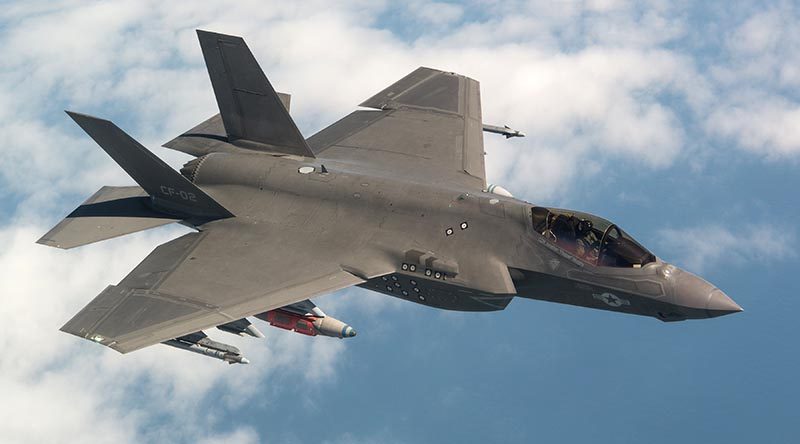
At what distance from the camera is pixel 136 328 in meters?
21.8

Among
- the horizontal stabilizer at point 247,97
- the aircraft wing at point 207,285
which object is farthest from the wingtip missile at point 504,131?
the aircraft wing at point 207,285

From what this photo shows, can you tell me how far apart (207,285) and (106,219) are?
5705 millimetres

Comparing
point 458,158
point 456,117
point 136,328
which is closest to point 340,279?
point 136,328

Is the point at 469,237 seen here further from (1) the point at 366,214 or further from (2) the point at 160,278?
(2) the point at 160,278

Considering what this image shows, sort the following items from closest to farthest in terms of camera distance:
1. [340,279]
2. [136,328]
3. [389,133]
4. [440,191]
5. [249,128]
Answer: [136,328] → [340,279] → [440,191] → [249,128] → [389,133]

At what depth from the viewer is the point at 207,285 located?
923 inches

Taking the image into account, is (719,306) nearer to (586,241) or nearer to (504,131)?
(586,241)

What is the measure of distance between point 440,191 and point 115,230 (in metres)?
10.2

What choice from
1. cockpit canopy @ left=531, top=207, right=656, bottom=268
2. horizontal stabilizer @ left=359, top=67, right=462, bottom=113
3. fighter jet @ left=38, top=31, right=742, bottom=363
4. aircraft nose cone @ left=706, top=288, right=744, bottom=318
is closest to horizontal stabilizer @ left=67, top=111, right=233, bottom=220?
fighter jet @ left=38, top=31, right=742, bottom=363

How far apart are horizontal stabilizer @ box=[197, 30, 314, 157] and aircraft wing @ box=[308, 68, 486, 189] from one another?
2036mm

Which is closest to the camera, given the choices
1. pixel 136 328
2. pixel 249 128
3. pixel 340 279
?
pixel 136 328

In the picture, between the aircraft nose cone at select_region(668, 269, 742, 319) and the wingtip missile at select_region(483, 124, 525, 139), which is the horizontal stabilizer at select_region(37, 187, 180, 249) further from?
the aircraft nose cone at select_region(668, 269, 742, 319)

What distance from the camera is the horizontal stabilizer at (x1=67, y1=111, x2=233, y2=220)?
25578 millimetres

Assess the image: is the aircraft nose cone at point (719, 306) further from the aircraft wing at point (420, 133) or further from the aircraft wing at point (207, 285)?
the aircraft wing at point (207, 285)
